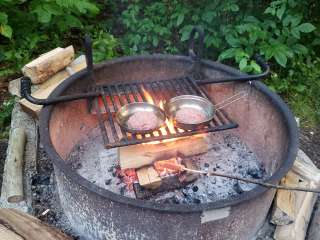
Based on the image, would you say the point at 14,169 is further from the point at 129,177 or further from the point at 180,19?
the point at 180,19

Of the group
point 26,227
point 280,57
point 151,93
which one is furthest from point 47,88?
point 280,57

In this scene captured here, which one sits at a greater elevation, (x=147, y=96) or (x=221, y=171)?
(x=147, y=96)

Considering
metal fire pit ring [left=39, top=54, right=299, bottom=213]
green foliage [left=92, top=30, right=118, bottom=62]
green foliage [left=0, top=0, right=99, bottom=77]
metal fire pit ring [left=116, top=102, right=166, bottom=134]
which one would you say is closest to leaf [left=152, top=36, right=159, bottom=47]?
green foliage [left=92, top=30, right=118, bottom=62]

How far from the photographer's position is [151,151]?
2.89 meters

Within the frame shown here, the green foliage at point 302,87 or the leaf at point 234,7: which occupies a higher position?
the leaf at point 234,7

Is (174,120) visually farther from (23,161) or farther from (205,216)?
(23,161)

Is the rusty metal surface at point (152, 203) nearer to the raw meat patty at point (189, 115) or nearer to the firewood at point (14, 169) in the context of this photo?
the firewood at point (14, 169)

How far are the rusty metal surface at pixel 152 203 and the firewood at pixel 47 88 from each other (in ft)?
1.49

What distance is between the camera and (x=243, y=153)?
350 cm

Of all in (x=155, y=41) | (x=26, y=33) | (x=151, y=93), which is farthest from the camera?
(x=26, y=33)

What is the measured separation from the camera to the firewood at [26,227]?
7.26 ft

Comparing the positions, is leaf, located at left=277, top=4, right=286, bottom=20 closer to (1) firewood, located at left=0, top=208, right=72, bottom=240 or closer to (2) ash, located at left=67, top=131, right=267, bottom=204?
(2) ash, located at left=67, top=131, right=267, bottom=204

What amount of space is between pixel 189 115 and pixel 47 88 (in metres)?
1.60

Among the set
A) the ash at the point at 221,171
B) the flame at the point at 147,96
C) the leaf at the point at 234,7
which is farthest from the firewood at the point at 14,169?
the leaf at the point at 234,7
